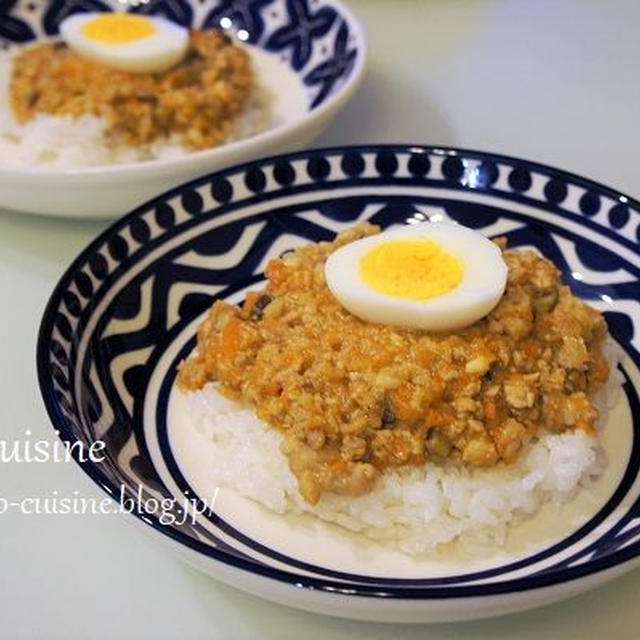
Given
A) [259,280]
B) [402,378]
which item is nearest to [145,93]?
[259,280]

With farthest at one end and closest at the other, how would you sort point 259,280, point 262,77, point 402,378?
1. point 262,77
2. point 259,280
3. point 402,378

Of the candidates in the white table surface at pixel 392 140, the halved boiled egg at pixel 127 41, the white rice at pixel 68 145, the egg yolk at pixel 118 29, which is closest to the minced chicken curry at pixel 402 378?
the white table surface at pixel 392 140

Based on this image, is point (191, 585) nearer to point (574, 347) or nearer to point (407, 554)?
point (407, 554)

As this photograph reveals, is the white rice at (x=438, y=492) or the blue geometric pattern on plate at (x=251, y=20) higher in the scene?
the blue geometric pattern on plate at (x=251, y=20)

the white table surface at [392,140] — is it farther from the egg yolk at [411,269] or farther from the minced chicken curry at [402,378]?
the egg yolk at [411,269]

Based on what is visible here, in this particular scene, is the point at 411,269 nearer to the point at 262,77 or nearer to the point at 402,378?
the point at 402,378
